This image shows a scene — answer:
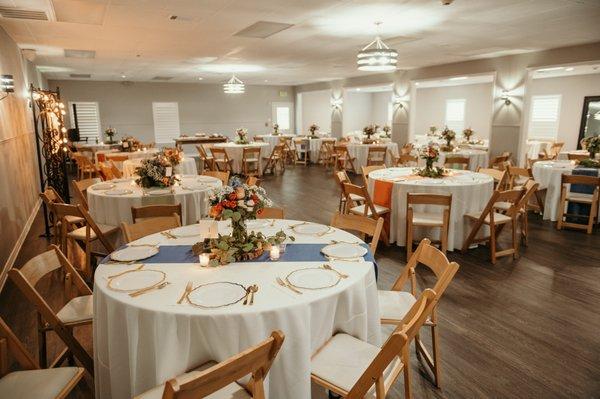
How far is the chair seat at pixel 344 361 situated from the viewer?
1748 millimetres

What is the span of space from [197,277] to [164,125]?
48.0 ft

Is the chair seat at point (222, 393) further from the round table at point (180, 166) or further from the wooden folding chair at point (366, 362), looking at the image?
the round table at point (180, 166)

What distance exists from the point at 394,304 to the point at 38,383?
184cm

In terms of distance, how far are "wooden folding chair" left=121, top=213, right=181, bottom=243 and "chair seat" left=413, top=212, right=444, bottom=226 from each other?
2.47 metres

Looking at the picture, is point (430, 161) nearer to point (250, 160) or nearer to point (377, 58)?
point (377, 58)

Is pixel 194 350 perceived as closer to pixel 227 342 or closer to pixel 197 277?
pixel 227 342

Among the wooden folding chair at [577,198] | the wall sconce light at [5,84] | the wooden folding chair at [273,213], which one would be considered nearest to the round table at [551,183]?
the wooden folding chair at [577,198]

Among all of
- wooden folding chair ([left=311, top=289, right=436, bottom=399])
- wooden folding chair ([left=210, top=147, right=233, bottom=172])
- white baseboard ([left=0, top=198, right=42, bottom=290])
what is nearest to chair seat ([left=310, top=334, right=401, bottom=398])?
wooden folding chair ([left=311, top=289, right=436, bottom=399])

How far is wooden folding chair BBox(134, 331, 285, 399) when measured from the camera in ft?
3.83

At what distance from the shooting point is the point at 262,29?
18.3 feet

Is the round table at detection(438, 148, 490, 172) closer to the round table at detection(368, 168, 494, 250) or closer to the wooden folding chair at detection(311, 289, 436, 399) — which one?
the round table at detection(368, 168, 494, 250)

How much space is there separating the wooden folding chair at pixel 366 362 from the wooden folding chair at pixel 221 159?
803 centimetres

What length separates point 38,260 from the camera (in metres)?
2.28

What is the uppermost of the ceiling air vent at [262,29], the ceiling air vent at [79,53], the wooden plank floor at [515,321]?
the ceiling air vent at [79,53]
